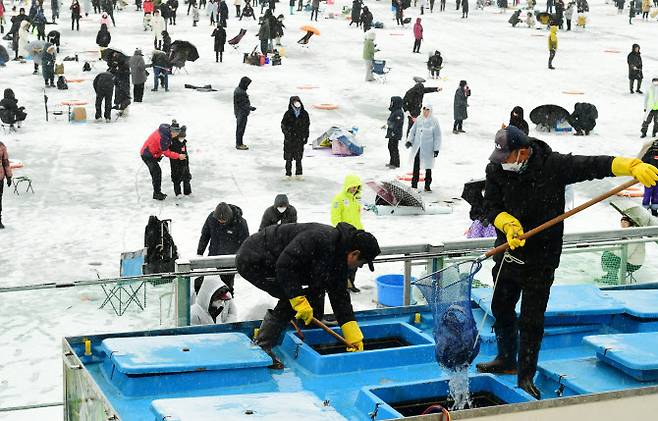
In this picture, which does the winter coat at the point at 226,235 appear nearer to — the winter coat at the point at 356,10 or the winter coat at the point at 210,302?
the winter coat at the point at 210,302

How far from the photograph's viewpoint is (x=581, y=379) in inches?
260

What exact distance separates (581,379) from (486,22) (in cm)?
4564

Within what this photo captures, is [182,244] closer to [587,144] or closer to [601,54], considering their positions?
[587,144]

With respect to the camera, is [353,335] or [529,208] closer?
[529,208]

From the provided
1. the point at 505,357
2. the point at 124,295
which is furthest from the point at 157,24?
the point at 505,357

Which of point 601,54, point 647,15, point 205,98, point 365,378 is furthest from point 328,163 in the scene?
point 647,15

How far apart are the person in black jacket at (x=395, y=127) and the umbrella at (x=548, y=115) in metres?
5.35

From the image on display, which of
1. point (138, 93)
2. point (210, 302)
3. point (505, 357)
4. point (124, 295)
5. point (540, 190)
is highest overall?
point (540, 190)

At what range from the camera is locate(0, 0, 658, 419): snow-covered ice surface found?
9453 millimetres

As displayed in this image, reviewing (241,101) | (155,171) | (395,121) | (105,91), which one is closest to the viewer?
(155,171)

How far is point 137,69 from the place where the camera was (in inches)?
1119

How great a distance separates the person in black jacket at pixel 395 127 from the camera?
70.3 ft

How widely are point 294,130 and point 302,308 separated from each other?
1357 cm

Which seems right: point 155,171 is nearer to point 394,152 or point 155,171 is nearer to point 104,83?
point 394,152
